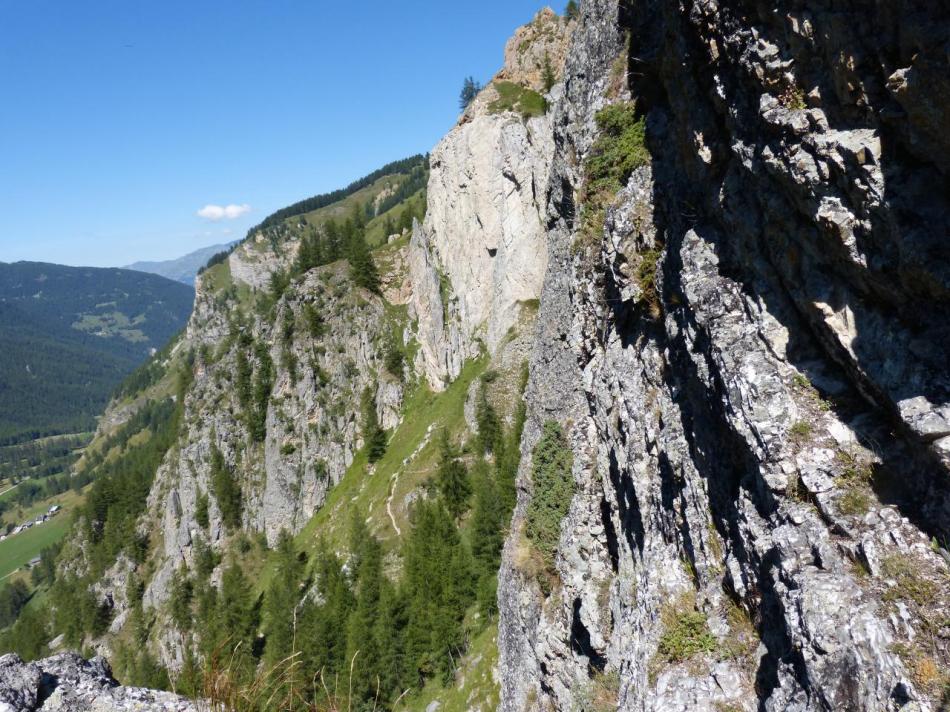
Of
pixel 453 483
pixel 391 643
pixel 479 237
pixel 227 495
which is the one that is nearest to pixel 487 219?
pixel 479 237

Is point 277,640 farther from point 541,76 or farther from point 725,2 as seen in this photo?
point 541,76

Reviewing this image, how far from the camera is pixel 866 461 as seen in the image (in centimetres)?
927

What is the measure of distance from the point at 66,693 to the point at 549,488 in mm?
17023

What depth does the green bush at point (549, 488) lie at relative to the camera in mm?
22594

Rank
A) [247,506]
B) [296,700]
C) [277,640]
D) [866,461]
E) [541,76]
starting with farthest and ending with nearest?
[247,506] → [541,76] → [277,640] → [866,461] → [296,700]

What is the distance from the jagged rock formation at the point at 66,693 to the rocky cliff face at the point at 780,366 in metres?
10.0

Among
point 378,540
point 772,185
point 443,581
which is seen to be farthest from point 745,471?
point 378,540

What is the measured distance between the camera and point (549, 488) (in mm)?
23266

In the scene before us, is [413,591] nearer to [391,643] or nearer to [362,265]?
[391,643]

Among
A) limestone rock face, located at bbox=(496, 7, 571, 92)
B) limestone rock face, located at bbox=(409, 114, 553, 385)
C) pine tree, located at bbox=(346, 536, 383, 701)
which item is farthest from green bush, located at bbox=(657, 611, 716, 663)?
limestone rock face, located at bbox=(496, 7, 571, 92)

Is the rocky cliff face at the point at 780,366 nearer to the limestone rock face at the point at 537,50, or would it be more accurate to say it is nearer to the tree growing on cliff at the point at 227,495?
the limestone rock face at the point at 537,50

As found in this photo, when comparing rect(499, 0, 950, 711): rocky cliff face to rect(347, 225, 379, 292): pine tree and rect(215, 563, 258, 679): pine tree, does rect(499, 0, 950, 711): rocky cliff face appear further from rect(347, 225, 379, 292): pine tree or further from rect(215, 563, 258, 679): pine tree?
rect(347, 225, 379, 292): pine tree

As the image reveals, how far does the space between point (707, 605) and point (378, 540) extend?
195ft

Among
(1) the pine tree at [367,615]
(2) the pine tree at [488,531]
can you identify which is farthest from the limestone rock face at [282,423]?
(2) the pine tree at [488,531]
